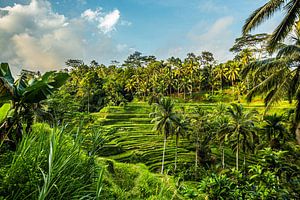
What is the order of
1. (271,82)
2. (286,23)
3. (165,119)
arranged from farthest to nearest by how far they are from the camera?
1. (165,119)
2. (271,82)
3. (286,23)

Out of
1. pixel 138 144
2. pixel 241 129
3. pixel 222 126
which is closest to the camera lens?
pixel 241 129

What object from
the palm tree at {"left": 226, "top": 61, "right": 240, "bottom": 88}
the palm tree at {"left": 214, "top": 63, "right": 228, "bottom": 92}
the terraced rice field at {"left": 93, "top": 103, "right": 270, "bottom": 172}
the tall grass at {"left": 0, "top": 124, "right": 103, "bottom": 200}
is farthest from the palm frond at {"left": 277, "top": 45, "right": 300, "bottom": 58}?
the palm tree at {"left": 214, "top": 63, "right": 228, "bottom": 92}

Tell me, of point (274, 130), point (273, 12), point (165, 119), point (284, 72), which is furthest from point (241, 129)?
point (273, 12)

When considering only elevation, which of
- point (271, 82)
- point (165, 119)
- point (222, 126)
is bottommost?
point (222, 126)

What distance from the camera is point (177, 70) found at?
59062 mm

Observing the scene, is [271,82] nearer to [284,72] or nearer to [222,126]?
[284,72]

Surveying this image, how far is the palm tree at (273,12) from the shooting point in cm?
778

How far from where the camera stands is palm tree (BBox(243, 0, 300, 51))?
25.5 ft

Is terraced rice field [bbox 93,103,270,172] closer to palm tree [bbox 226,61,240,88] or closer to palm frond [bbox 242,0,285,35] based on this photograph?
palm frond [bbox 242,0,285,35]

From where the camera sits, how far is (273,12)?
8.17m

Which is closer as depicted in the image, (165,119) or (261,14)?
(261,14)

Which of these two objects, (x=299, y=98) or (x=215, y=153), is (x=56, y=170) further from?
(x=215, y=153)

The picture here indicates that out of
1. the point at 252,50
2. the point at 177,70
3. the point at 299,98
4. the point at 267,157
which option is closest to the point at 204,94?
the point at 177,70

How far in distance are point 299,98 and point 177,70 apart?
49.6 metres
